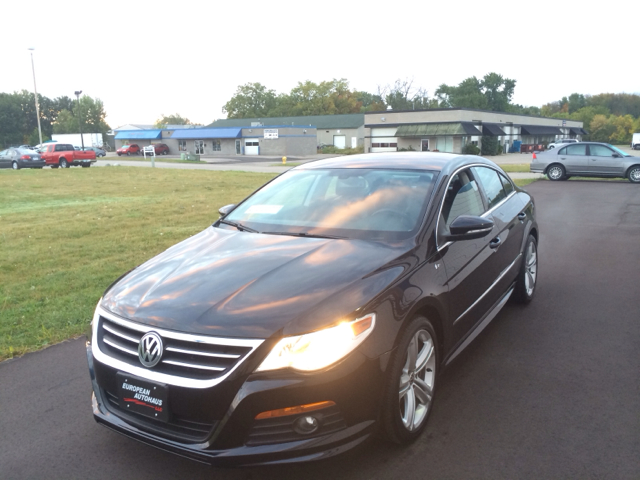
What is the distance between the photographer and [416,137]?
56.1 meters

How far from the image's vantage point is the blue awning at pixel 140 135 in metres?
→ 73.3

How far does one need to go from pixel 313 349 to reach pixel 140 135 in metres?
78.1

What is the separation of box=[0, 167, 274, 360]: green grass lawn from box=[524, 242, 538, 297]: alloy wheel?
456 cm

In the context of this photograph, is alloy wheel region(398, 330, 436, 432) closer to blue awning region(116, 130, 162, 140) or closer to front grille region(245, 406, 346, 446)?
front grille region(245, 406, 346, 446)

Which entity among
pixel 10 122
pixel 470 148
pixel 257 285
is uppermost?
pixel 10 122

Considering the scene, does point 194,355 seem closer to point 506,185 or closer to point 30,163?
point 506,185

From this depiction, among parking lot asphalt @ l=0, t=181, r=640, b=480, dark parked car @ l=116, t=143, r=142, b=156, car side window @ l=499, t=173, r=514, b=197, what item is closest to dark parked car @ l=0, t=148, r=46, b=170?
dark parked car @ l=116, t=143, r=142, b=156

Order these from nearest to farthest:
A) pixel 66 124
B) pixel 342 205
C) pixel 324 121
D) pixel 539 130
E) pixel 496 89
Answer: pixel 342 205, pixel 539 130, pixel 324 121, pixel 66 124, pixel 496 89

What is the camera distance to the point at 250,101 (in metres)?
114

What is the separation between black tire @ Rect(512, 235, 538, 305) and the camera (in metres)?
5.61

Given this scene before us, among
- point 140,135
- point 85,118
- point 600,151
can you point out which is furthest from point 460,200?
point 85,118

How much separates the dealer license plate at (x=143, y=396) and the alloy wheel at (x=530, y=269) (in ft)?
13.9

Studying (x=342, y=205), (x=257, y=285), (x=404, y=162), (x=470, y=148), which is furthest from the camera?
(x=470, y=148)

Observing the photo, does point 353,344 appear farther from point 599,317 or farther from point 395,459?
point 599,317
